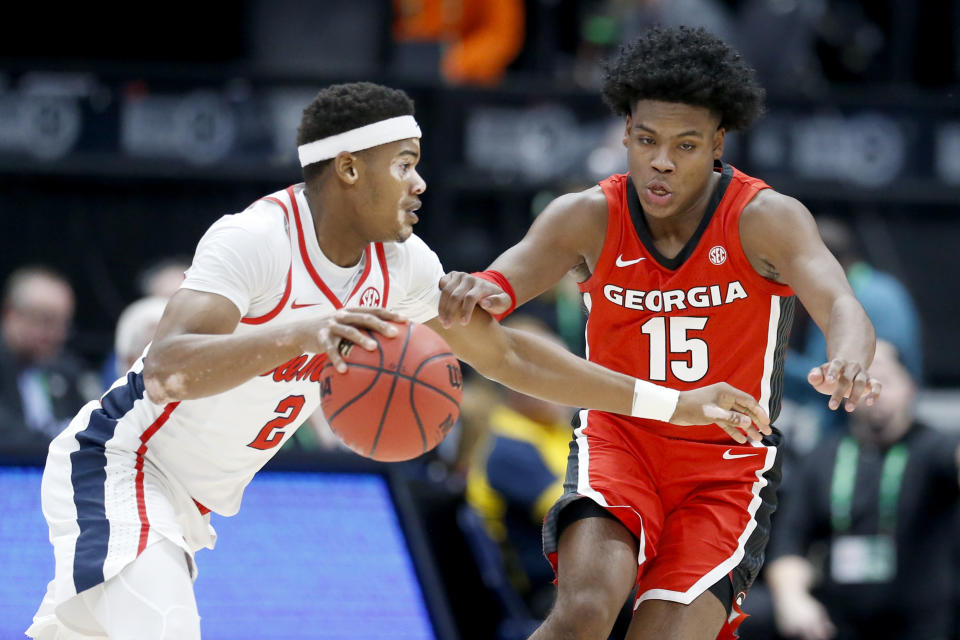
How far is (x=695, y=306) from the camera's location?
4.66 meters

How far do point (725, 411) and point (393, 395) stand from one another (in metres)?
1.03

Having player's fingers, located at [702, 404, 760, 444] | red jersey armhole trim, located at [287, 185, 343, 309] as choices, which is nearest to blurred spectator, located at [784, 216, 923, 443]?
player's fingers, located at [702, 404, 760, 444]

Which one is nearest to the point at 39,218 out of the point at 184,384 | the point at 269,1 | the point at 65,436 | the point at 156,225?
the point at 156,225

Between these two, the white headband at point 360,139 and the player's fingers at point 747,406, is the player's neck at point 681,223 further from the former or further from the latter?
the white headband at point 360,139

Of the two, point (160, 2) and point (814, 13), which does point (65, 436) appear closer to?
point (160, 2)

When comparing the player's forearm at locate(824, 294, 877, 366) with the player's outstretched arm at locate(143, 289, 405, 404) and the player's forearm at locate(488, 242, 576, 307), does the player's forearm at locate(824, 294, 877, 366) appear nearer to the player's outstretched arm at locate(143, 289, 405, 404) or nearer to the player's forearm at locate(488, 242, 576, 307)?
the player's forearm at locate(488, 242, 576, 307)

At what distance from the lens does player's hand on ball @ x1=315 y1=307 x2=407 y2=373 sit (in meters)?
3.86

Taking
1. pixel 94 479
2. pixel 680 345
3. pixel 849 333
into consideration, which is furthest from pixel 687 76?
pixel 94 479

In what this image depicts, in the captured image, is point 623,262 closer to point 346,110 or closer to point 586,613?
point 346,110

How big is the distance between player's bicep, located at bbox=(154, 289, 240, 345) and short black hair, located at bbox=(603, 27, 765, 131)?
1562 millimetres

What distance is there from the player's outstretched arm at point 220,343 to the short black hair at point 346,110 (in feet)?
2.37

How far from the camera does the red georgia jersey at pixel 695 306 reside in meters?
4.66

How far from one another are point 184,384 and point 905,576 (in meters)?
4.76

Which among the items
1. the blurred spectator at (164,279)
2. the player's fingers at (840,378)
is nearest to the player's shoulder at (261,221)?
the player's fingers at (840,378)
